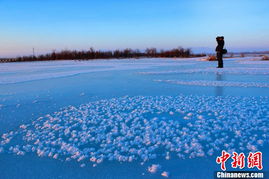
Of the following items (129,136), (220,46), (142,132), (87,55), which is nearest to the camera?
(129,136)

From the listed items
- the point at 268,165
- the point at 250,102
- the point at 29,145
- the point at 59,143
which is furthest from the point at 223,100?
the point at 29,145

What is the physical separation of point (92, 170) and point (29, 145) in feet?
4.32

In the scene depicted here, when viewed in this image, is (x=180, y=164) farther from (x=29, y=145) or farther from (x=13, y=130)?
(x=13, y=130)

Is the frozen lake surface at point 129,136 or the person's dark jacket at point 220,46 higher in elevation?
the person's dark jacket at point 220,46

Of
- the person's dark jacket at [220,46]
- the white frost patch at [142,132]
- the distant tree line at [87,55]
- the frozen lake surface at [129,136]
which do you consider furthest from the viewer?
the distant tree line at [87,55]

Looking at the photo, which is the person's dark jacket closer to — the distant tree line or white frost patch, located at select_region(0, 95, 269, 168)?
white frost patch, located at select_region(0, 95, 269, 168)

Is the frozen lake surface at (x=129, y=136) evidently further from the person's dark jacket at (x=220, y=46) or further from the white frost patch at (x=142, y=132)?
the person's dark jacket at (x=220, y=46)

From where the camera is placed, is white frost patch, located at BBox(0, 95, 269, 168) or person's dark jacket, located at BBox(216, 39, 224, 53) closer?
white frost patch, located at BBox(0, 95, 269, 168)

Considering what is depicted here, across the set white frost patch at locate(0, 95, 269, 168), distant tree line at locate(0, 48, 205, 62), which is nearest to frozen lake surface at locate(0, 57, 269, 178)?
white frost patch at locate(0, 95, 269, 168)

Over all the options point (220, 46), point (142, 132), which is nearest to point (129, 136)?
point (142, 132)

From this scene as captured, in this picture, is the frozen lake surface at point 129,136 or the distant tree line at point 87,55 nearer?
the frozen lake surface at point 129,136

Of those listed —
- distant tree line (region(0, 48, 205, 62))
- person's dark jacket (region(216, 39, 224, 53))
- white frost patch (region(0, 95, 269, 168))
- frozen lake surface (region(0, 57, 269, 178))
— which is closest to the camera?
frozen lake surface (region(0, 57, 269, 178))

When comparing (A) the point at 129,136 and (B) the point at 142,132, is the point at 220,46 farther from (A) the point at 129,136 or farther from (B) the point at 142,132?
(A) the point at 129,136

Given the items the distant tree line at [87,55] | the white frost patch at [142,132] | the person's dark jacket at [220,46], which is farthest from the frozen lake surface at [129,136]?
the distant tree line at [87,55]
